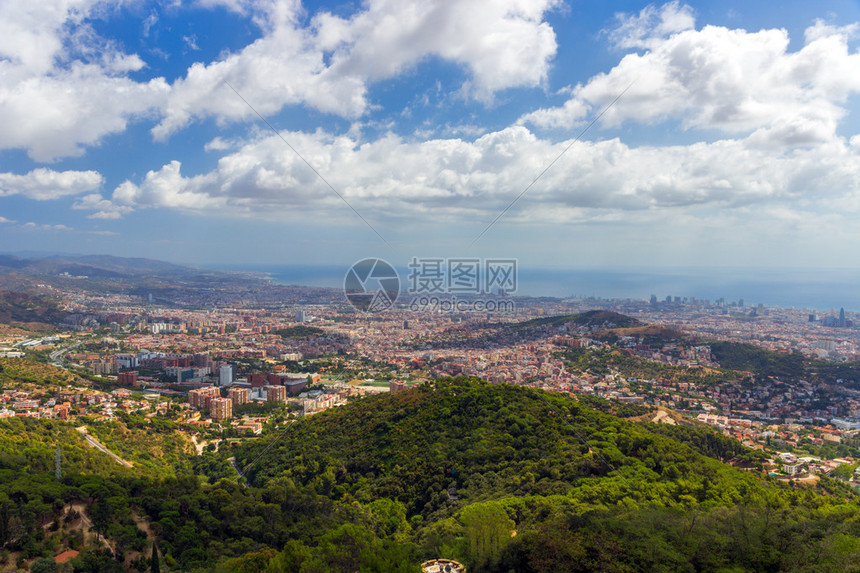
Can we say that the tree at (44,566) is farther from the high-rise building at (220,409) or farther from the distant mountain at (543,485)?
the high-rise building at (220,409)

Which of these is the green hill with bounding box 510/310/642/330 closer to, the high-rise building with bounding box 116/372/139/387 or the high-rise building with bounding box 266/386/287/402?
the high-rise building with bounding box 266/386/287/402

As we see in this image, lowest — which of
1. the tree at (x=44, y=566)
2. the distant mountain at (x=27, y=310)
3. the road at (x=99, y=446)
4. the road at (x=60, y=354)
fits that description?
the road at (x=60, y=354)

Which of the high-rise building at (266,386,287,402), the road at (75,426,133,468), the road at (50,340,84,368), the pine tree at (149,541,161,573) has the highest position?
the pine tree at (149,541,161,573)

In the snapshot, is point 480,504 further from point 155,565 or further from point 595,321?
point 595,321

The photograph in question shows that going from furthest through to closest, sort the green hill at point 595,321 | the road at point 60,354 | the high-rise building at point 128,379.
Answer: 1. the green hill at point 595,321
2. the road at point 60,354
3. the high-rise building at point 128,379

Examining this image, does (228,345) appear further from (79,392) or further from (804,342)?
(804,342)

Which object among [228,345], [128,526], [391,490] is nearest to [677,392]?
[391,490]

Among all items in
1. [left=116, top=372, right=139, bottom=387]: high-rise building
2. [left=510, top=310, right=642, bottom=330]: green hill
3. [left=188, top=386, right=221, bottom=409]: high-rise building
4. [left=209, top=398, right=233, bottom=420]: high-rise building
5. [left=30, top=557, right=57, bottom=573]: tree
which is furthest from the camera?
[left=510, top=310, right=642, bottom=330]: green hill

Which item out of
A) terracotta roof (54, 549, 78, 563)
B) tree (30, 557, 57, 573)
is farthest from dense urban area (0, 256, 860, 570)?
tree (30, 557, 57, 573)

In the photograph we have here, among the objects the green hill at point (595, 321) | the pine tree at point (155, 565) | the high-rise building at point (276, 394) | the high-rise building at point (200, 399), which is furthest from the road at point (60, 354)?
the green hill at point (595, 321)
